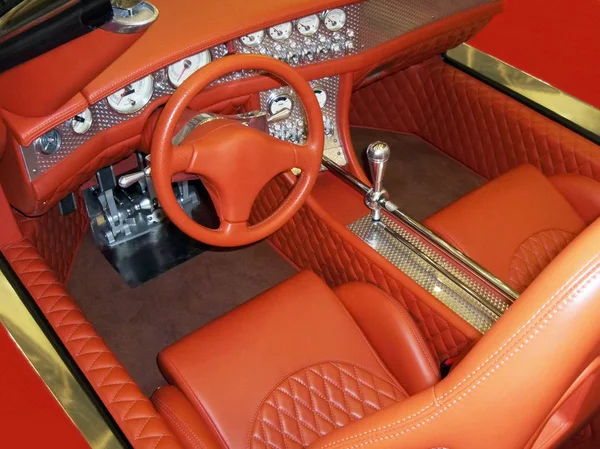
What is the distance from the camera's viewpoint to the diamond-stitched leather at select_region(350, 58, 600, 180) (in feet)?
7.29

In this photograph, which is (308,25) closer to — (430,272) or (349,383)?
(430,272)

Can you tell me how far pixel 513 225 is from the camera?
195cm

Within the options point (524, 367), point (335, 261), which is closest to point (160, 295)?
point (335, 261)

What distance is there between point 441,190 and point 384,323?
1.06m

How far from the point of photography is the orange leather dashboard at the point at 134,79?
5.03ft

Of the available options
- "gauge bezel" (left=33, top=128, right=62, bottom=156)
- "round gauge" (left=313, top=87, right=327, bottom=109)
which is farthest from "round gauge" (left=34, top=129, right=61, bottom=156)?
"round gauge" (left=313, top=87, right=327, bottom=109)

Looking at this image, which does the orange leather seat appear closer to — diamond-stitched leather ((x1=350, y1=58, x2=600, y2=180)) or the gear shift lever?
the gear shift lever

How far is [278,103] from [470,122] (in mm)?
834

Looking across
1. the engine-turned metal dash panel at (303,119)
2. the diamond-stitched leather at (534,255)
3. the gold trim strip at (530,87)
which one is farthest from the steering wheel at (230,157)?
the gold trim strip at (530,87)

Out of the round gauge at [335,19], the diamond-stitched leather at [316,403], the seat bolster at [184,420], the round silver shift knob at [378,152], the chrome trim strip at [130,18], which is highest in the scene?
the chrome trim strip at [130,18]

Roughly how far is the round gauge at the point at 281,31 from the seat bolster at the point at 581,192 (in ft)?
3.14

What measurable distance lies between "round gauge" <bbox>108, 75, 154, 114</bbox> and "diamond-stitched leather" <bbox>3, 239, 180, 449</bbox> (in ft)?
1.47

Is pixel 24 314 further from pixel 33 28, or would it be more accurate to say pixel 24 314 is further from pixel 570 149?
pixel 570 149

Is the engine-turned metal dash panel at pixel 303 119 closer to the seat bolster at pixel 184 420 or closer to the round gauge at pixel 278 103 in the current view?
the round gauge at pixel 278 103
